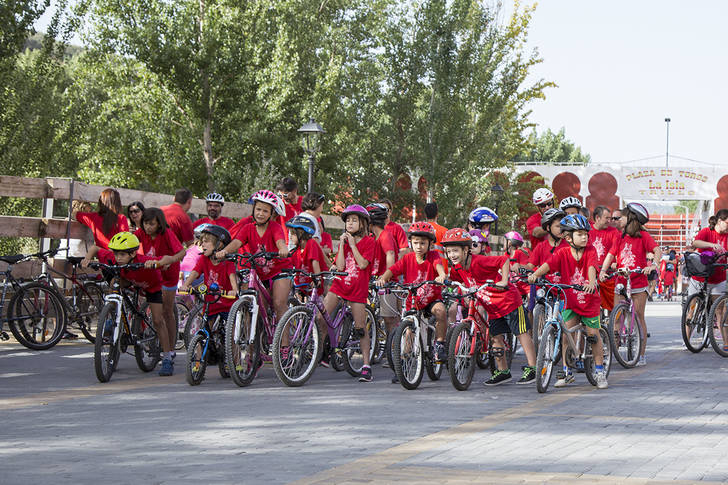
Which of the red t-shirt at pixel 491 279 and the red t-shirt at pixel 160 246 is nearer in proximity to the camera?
the red t-shirt at pixel 491 279

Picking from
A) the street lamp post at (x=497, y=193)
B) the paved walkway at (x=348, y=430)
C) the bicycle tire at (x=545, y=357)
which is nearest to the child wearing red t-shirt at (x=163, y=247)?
the paved walkway at (x=348, y=430)

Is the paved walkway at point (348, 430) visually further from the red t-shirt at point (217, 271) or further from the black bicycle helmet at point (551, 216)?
the black bicycle helmet at point (551, 216)

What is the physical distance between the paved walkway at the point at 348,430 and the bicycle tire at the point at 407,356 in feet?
0.52

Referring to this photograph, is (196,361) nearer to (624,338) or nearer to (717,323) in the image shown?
(624,338)

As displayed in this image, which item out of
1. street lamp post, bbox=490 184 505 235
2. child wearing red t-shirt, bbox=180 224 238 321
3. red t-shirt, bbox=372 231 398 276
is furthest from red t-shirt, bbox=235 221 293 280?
street lamp post, bbox=490 184 505 235

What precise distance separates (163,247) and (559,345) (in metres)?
4.11

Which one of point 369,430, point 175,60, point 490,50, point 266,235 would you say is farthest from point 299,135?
point 369,430

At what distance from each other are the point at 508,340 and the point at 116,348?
393cm

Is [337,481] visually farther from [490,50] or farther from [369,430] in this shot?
[490,50]

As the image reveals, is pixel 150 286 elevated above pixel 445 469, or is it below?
above

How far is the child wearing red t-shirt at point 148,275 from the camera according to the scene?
10.2 m

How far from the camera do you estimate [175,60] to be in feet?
104

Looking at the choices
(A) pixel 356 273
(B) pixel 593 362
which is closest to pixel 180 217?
(A) pixel 356 273

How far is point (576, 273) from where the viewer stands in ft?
33.9
